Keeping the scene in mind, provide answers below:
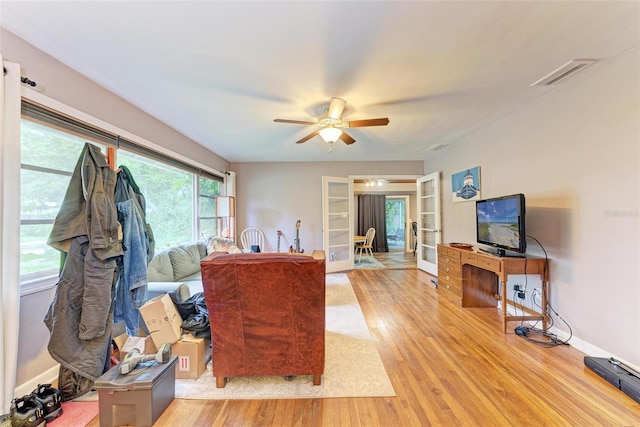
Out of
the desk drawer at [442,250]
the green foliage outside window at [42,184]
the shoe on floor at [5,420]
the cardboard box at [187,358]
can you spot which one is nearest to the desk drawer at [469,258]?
the desk drawer at [442,250]

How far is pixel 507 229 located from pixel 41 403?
399 centimetres

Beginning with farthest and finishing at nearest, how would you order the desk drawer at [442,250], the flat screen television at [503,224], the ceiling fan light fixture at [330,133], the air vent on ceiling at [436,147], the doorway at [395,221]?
the doorway at [395,221]
the air vent on ceiling at [436,147]
the desk drawer at [442,250]
the ceiling fan light fixture at [330,133]
the flat screen television at [503,224]

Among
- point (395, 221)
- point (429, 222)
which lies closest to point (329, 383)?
point (429, 222)

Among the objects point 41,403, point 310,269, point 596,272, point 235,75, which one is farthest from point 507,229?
point 41,403

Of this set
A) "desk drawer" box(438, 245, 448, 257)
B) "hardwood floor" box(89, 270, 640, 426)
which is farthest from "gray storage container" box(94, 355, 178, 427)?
"desk drawer" box(438, 245, 448, 257)

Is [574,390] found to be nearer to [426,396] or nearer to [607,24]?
[426,396]

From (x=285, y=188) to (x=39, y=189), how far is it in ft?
12.5

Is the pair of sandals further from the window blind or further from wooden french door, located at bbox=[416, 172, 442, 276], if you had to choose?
wooden french door, located at bbox=[416, 172, 442, 276]

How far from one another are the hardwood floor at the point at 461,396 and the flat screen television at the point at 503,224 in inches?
35.7

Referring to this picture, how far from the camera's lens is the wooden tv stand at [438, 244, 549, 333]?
244 cm

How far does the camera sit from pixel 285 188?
17.6 feet

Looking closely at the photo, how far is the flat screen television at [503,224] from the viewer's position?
2.42m

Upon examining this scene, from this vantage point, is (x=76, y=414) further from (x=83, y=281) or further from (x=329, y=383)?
(x=329, y=383)

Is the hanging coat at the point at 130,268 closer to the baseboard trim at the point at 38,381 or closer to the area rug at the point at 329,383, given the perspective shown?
the baseboard trim at the point at 38,381
